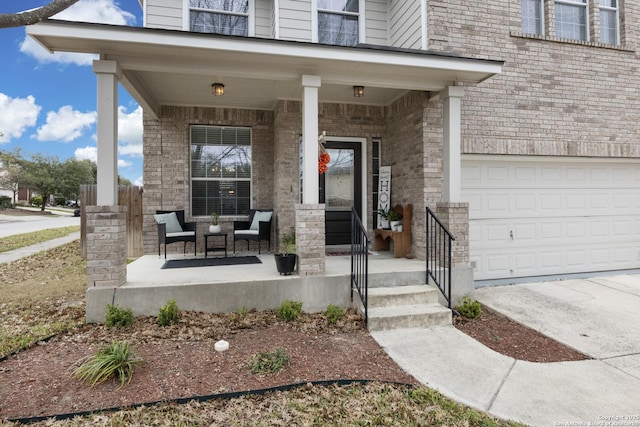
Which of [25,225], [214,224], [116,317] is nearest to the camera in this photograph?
[116,317]

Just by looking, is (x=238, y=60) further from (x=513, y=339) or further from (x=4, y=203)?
(x=4, y=203)

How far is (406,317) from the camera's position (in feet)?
13.0

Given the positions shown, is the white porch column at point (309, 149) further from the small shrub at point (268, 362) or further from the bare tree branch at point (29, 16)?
the bare tree branch at point (29, 16)

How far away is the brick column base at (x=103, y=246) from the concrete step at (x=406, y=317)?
2.89m

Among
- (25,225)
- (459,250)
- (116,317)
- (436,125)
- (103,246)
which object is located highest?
(436,125)

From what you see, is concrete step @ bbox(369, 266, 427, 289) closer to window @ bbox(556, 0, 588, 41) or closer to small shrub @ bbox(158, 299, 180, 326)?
small shrub @ bbox(158, 299, 180, 326)

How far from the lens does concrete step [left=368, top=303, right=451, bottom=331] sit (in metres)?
3.88

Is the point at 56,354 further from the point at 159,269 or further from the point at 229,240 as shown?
the point at 229,240

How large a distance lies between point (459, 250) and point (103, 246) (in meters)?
4.39

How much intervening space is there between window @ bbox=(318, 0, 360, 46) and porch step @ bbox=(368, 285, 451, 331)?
465 cm

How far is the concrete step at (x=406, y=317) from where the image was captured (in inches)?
153

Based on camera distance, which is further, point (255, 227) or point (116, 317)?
point (255, 227)

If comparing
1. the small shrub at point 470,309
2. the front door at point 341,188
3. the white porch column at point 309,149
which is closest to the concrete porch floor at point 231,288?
the small shrub at point 470,309

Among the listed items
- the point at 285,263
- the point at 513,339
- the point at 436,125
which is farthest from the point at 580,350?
the point at 436,125
